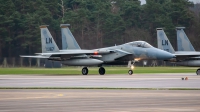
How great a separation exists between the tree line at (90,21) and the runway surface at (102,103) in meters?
69.3

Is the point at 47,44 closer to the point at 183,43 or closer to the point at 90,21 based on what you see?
the point at 183,43

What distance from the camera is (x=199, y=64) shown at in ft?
156

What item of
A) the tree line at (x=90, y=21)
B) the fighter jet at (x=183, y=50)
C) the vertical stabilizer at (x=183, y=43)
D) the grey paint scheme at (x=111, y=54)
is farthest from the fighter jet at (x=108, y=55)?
the tree line at (x=90, y=21)

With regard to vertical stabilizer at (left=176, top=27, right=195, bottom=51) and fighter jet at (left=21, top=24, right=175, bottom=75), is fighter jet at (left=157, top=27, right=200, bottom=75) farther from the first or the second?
fighter jet at (left=21, top=24, right=175, bottom=75)

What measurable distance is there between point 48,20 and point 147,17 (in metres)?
18.0

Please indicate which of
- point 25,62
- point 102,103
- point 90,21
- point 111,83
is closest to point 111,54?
point 111,83

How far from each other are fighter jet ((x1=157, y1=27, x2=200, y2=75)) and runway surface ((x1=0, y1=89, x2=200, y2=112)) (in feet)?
92.8

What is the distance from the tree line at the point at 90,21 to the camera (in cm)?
9194

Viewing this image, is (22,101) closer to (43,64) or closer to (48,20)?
(43,64)

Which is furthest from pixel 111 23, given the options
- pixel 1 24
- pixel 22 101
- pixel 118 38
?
pixel 22 101

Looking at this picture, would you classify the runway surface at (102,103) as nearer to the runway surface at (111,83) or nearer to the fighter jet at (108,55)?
the runway surface at (111,83)

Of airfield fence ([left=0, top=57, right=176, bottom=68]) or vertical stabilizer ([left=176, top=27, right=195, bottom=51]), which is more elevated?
vertical stabilizer ([left=176, top=27, right=195, bottom=51])

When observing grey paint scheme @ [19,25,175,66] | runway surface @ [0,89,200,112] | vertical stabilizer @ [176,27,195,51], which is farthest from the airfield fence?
runway surface @ [0,89,200,112]

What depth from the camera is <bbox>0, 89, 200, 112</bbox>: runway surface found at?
15266mm
